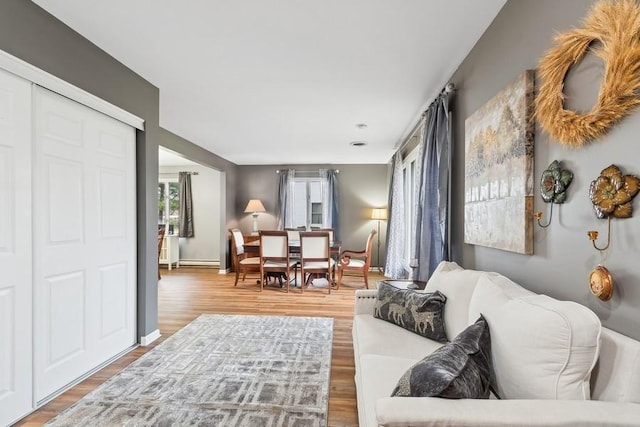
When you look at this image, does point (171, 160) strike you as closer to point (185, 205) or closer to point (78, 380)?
point (185, 205)

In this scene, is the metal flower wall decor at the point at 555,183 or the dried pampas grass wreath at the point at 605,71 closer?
the dried pampas grass wreath at the point at 605,71

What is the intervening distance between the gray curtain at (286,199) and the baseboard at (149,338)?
4304 millimetres

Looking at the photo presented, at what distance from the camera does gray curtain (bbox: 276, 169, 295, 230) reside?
7207 millimetres

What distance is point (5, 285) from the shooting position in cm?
173

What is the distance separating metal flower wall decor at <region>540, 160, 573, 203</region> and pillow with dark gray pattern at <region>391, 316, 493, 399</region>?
2.17 ft

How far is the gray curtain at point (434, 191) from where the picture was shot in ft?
8.41

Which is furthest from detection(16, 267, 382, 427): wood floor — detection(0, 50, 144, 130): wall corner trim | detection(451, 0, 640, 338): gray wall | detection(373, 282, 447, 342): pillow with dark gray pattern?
detection(0, 50, 144, 130): wall corner trim

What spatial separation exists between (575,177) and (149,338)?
3397 mm

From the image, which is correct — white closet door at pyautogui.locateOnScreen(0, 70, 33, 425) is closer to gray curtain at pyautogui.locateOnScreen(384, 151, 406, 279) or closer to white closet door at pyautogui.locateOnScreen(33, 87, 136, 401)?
white closet door at pyautogui.locateOnScreen(33, 87, 136, 401)

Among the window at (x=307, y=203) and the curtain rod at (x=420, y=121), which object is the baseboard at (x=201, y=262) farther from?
the curtain rod at (x=420, y=121)

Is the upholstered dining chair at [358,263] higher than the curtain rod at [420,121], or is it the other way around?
the curtain rod at [420,121]

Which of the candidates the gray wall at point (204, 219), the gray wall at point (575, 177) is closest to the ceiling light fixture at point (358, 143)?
the gray wall at point (575, 177)

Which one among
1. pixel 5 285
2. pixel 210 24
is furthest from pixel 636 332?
pixel 5 285

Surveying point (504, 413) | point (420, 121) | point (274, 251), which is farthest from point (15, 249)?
point (420, 121)
